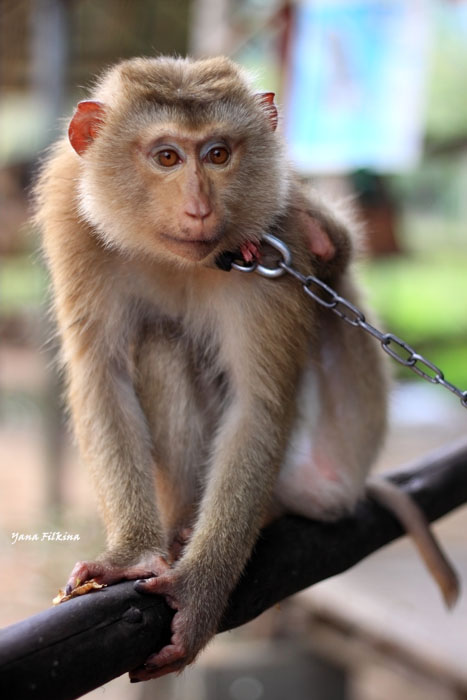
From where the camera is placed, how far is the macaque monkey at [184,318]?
2312 mm

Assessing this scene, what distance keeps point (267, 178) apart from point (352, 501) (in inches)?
46.1

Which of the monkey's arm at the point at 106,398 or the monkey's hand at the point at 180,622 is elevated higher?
the monkey's arm at the point at 106,398

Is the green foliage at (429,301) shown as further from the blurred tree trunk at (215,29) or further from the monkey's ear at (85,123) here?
the monkey's ear at (85,123)

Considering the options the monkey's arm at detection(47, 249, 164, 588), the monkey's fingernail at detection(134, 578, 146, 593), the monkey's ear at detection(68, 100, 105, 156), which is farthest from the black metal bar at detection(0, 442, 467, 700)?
the monkey's ear at detection(68, 100, 105, 156)

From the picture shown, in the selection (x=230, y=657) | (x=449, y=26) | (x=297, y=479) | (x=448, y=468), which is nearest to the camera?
(x=297, y=479)

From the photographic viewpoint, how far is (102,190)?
2.44 metres

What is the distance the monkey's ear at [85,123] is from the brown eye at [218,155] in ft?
1.11

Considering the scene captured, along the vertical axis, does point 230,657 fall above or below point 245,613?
below

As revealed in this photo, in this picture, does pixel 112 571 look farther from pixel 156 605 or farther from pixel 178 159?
pixel 178 159

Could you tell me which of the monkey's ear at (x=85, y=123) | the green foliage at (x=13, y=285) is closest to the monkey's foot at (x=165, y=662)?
the monkey's ear at (x=85, y=123)

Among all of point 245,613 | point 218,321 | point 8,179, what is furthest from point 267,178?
point 8,179

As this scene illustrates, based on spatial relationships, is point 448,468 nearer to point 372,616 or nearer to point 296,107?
point 372,616

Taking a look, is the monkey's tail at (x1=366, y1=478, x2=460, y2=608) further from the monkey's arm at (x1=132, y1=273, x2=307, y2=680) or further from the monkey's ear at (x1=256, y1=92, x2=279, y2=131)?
the monkey's ear at (x1=256, y1=92, x2=279, y2=131)

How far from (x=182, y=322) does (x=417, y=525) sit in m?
1.13
